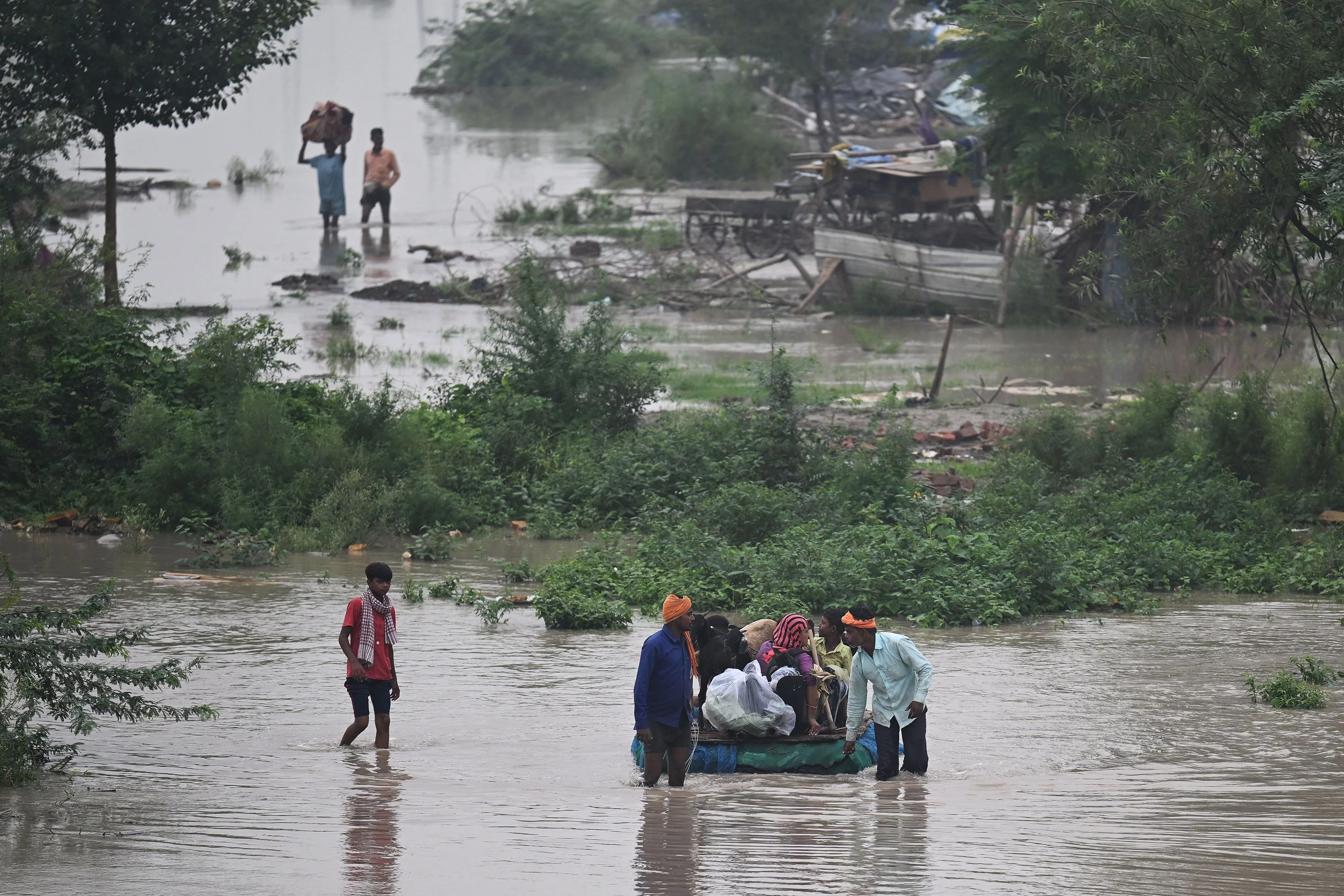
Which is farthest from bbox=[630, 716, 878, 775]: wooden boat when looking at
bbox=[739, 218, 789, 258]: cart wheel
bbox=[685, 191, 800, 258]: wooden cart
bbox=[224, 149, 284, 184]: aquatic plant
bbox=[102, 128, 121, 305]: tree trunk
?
bbox=[224, 149, 284, 184]: aquatic plant

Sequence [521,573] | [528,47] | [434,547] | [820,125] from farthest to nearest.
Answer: [528,47], [820,125], [434,547], [521,573]

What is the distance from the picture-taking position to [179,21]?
19250mm

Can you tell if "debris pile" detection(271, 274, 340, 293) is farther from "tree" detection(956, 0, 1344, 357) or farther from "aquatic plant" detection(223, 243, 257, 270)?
"tree" detection(956, 0, 1344, 357)

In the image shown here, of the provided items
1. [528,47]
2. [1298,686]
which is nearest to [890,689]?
[1298,686]

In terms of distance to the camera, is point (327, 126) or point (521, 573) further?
point (327, 126)

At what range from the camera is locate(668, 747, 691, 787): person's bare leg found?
8.30m

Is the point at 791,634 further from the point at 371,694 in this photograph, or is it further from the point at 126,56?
the point at 126,56

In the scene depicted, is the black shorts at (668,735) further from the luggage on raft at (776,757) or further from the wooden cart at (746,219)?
the wooden cart at (746,219)

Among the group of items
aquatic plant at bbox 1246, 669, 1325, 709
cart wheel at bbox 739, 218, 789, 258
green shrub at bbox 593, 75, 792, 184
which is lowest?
aquatic plant at bbox 1246, 669, 1325, 709

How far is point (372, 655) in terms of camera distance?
29.4 feet

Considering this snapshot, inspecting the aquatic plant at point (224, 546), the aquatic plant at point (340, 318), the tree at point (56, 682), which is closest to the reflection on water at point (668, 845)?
the tree at point (56, 682)

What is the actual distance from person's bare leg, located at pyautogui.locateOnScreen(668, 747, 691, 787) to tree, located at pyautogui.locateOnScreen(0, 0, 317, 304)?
1241cm

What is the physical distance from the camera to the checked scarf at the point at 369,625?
8.94 m

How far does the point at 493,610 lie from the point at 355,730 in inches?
133
